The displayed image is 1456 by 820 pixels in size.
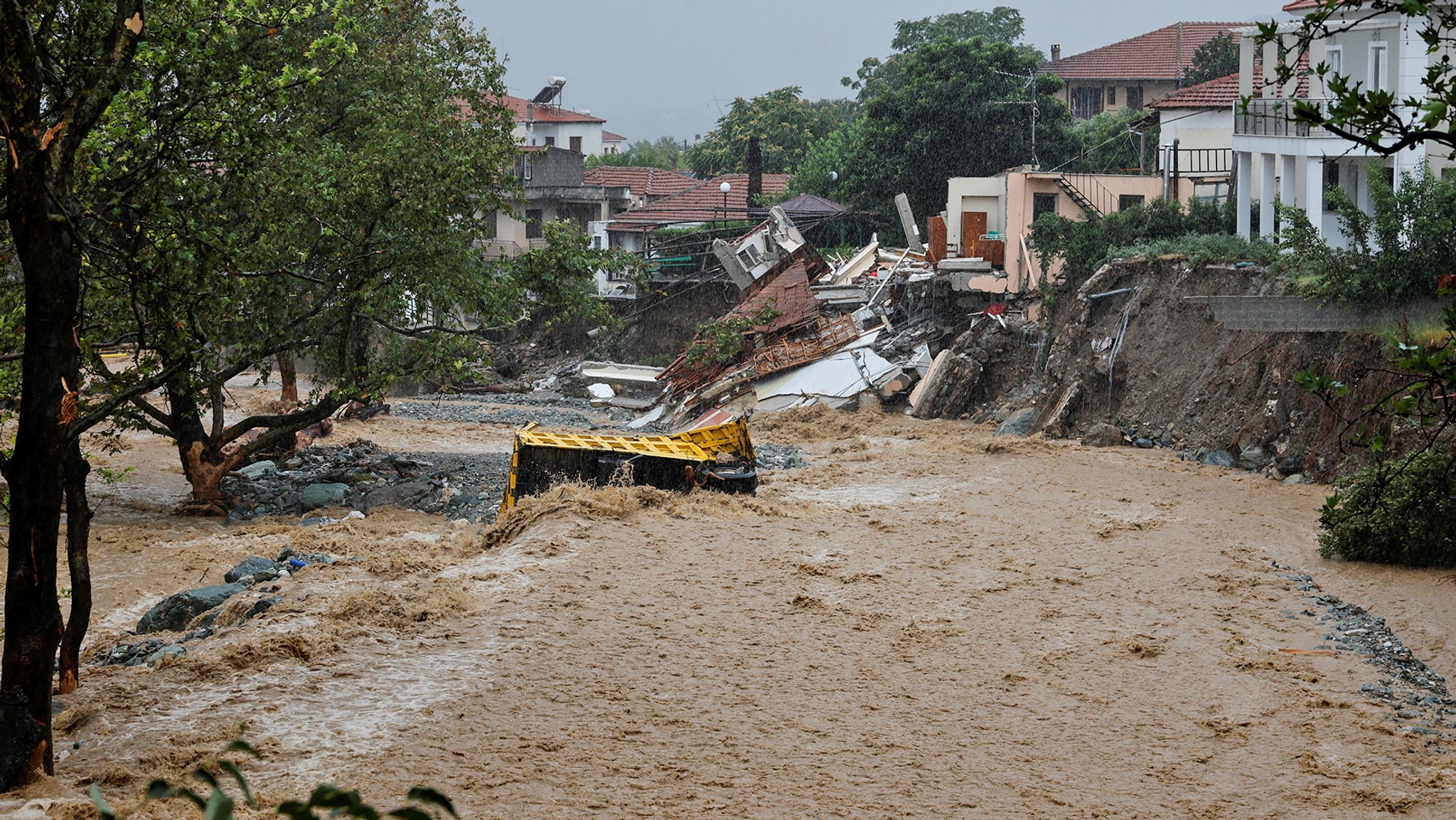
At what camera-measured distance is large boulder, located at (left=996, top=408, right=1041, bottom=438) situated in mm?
27312

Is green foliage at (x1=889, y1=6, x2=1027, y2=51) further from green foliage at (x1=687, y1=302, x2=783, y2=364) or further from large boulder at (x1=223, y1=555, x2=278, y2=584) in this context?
large boulder at (x1=223, y1=555, x2=278, y2=584)

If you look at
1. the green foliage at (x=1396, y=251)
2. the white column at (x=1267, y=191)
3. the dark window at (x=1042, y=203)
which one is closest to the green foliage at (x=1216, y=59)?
the dark window at (x=1042, y=203)

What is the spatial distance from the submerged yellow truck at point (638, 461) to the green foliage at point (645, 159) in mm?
47336

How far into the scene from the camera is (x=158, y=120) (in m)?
10.7

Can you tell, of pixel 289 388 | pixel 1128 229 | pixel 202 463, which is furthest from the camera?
pixel 1128 229

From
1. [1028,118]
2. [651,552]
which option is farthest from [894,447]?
[1028,118]

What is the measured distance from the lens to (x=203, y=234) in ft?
31.2

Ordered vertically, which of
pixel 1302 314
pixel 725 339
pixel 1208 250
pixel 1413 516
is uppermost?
pixel 1208 250

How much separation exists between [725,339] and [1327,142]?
14.7m

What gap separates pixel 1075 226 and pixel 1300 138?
5793 millimetres

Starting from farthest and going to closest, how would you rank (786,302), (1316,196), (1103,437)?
(786,302), (1316,196), (1103,437)

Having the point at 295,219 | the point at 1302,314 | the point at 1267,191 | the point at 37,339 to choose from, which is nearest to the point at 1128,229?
the point at 1267,191

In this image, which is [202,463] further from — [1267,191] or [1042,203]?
[1042,203]

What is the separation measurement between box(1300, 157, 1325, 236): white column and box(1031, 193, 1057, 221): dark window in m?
10.7
